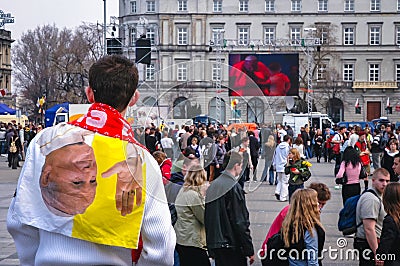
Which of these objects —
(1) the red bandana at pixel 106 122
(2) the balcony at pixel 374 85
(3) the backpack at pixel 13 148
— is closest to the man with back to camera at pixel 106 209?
(1) the red bandana at pixel 106 122

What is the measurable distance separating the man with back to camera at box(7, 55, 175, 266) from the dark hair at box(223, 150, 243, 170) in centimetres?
188

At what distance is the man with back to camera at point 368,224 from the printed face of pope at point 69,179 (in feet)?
15.2

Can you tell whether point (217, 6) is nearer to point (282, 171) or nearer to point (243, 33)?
point (243, 33)

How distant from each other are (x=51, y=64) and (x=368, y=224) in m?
76.0

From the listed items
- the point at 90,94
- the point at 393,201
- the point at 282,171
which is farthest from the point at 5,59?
the point at 90,94

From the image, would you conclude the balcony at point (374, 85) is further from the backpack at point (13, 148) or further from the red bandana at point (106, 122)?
the red bandana at point (106, 122)

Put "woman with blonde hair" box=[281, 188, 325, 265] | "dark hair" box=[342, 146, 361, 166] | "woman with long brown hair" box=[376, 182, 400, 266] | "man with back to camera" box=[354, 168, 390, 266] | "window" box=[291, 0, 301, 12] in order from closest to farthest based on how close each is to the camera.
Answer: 1. "woman with long brown hair" box=[376, 182, 400, 266]
2. "woman with blonde hair" box=[281, 188, 325, 265]
3. "man with back to camera" box=[354, 168, 390, 266]
4. "dark hair" box=[342, 146, 361, 166]
5. "window" box=[291, 0, 301, 12]

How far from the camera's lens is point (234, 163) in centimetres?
497

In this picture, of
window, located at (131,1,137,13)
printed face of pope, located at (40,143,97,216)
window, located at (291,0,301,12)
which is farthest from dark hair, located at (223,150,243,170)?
window, located at (291,0,301,12)

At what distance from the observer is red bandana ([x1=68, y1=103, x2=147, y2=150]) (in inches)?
118

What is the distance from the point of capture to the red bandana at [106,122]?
2.99 meters

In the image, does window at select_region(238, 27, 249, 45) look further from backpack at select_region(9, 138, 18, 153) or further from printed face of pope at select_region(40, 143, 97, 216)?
printed face of pope at select_region(40, 143, 97, 216)

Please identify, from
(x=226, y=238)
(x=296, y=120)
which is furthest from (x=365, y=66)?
(x=226, y=238)

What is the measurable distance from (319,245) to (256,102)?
1847 millimetres
